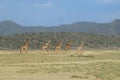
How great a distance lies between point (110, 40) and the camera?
12175 cm

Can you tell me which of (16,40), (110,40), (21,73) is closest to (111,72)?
(21,73)

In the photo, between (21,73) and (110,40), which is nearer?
(21,73)

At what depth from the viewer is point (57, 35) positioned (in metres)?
112

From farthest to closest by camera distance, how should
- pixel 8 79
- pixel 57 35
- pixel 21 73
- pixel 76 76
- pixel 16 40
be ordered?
1. pixel 57 35
2. pixel 16 40
3. pixel 21 73
4. pixel 76 76
5. pixel 8 79

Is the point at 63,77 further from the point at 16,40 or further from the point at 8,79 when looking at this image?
the point at 16,40

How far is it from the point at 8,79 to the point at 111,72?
7.64 meters

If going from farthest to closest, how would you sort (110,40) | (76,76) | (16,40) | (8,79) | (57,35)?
(110,40) → (57,35) → (16,40) → (76,76) → (8,79)

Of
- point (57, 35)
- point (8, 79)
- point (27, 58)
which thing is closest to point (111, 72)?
point (8, 79)

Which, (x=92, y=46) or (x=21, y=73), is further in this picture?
(x=92, y=46)

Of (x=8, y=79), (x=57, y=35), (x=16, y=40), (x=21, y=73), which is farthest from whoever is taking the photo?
(x=57, y=35)

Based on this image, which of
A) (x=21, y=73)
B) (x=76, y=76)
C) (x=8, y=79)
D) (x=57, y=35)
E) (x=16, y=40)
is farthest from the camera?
(x=57, y=35)

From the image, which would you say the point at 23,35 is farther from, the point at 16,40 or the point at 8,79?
the point at 8,79

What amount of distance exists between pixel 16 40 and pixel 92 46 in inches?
673

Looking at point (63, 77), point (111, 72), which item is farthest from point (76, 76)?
point (111, 72)
